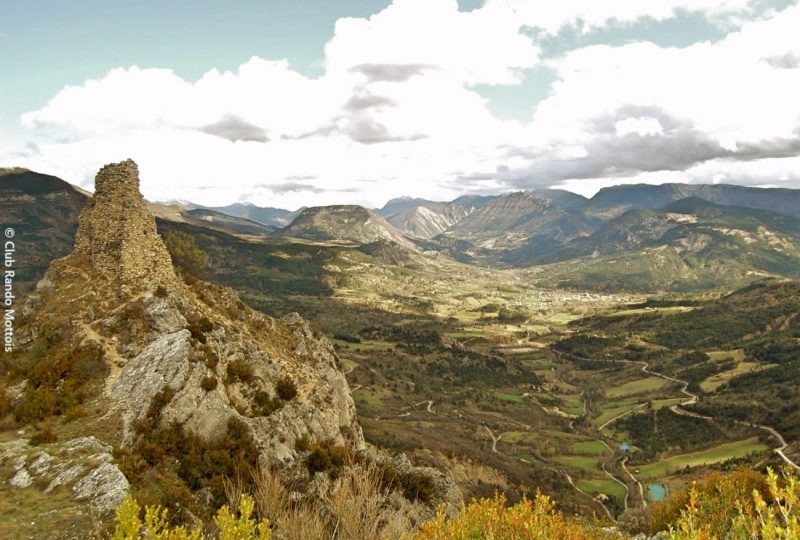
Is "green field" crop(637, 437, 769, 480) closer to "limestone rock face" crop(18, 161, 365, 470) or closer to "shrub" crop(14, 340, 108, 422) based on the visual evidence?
"limestone rock face" crop(18, 161, 365, 470)

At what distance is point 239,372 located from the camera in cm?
3528

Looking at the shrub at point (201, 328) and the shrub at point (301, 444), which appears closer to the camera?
the shrub at point (301, 444)

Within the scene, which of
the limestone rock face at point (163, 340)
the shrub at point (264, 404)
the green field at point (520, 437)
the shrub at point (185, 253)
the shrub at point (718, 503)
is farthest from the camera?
the green field at point (520, 437)

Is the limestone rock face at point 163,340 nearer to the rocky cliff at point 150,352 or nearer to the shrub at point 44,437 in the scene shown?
the rocky cliff at point 150,352

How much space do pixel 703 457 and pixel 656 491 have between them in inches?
1579

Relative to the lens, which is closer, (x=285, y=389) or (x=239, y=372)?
(x=239, y=372)

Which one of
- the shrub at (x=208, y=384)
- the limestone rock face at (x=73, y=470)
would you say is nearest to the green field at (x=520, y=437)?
the shrub at (x=208, y=384)

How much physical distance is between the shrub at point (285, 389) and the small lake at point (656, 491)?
415ft

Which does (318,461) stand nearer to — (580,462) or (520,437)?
(580,462)

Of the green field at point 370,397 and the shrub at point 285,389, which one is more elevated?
the shrub at point 285,389

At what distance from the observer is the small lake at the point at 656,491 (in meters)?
128

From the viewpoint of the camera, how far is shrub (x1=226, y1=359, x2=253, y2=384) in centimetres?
3478

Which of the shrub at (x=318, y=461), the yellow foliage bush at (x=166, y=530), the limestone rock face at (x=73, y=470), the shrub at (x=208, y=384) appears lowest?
the shrub at (x=318, y=461)

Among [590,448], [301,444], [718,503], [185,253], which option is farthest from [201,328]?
[590,448]
